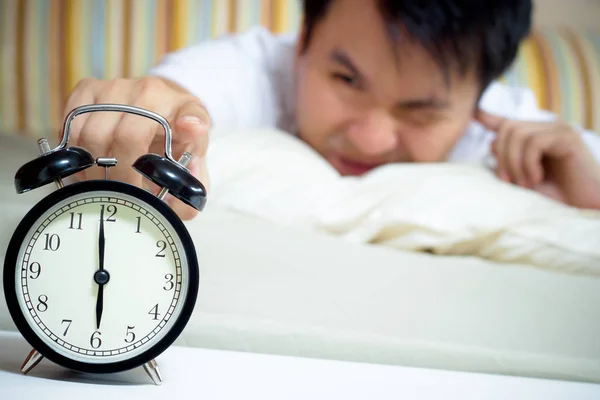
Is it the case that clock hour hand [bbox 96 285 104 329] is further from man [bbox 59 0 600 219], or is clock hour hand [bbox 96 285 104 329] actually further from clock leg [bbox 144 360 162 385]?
man [bbox 59 0 600 219]

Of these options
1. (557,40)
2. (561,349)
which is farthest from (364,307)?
(557,40)

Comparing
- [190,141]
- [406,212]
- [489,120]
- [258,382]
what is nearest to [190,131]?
[190,141]

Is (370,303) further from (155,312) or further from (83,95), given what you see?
(83,95)

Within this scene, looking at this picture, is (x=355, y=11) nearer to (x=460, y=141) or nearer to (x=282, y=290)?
(x=460, y=141)

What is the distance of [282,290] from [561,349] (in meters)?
0.39

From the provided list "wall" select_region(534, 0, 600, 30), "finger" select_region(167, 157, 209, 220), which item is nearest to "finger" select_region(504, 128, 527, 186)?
"wall" select_region(534, 0, 600, 30)

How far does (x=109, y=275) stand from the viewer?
21.0 inches

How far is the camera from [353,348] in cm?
73

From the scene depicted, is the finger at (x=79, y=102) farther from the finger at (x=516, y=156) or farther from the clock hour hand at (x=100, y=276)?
the finger at (x=516, y=156)

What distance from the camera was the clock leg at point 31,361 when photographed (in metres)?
0.53

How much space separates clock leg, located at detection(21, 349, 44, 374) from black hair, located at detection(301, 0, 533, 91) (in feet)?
2.54

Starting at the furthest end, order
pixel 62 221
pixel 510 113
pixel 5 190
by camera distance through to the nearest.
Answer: pixel 510 113 < pixel 5 190 < pixel 62 221

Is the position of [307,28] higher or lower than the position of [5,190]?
higher

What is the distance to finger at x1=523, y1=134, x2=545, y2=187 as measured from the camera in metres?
1.17
